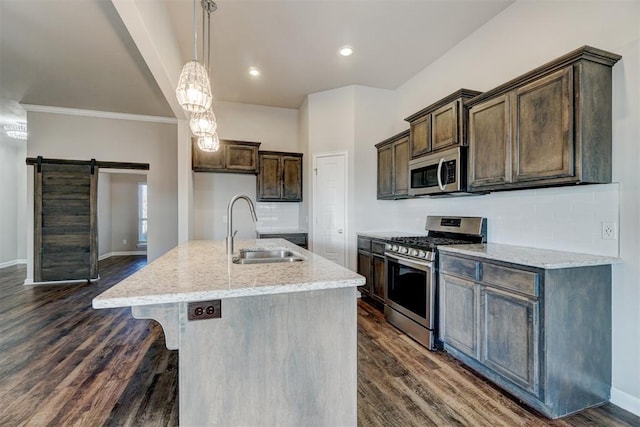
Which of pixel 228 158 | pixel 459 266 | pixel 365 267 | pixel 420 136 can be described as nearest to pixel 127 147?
pixel 228 158

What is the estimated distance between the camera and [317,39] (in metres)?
3.35

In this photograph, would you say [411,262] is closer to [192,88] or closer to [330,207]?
[330,207]

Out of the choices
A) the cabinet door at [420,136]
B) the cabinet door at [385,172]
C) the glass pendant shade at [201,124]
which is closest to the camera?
the glass pendant shade at [201,124]

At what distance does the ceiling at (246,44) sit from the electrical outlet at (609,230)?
2.15 metres

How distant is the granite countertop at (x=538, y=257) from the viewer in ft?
5.91

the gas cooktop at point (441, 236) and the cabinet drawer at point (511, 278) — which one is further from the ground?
the gas cooktop at point (441, 236)

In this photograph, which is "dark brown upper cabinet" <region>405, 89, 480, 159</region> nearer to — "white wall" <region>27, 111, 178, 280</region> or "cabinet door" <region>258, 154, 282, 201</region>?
"cabinet door" <region>258, 154, 282, 201</region>

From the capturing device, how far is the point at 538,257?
1.97 meters

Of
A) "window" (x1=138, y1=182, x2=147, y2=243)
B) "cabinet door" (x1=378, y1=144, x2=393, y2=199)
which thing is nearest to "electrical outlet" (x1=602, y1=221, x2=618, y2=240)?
"cabinet door" (x1=378, y1=144, x2=393, y2=199)

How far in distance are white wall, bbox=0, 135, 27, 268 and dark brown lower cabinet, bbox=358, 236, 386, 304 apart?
800cm

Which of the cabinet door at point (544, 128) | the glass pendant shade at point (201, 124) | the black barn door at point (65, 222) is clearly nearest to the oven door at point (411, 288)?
the cabinet door at point (544, 128)

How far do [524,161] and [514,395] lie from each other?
1.63 m

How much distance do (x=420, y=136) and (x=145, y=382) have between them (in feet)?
11.1

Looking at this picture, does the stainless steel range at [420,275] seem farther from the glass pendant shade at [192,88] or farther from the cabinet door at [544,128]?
the glass pendant shade at [192,88]
